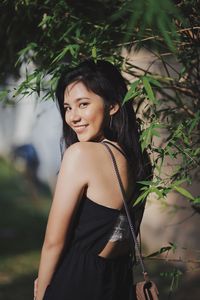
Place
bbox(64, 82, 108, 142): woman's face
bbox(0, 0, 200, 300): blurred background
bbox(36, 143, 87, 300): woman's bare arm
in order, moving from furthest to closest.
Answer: bbox(0, 0, 200, 300): blurred background, bbox(64, 82, 108, 142): woman's face, bbox(36, 143, 87, 300): woman's bare arm

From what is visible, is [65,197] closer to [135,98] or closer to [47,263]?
[47,263]

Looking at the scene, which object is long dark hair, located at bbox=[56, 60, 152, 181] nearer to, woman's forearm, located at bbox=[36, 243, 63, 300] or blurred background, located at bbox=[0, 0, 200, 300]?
blurred background, located at bbox=[0, 0, 200, 300]

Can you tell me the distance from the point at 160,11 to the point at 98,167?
671 mm

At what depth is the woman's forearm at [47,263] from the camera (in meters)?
1.98

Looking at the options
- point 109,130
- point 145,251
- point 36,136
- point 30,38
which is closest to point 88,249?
point 109,130

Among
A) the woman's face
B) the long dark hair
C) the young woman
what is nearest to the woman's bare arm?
the young woman

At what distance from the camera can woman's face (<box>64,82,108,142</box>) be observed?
207 cm

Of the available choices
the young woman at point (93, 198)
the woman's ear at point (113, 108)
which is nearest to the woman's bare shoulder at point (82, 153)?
the young woman at point (93, 198)

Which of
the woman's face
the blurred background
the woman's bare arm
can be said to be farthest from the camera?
the blurred background

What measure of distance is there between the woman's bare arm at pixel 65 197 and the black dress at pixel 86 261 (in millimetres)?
58

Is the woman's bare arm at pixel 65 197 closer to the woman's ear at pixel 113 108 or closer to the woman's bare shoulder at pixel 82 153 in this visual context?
the woman's bare shoulder at pixel 82 153

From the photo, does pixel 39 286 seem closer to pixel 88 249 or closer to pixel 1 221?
pixel 88 249

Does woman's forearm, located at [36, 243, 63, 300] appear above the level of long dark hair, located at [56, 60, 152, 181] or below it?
below

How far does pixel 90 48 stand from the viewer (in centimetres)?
270
